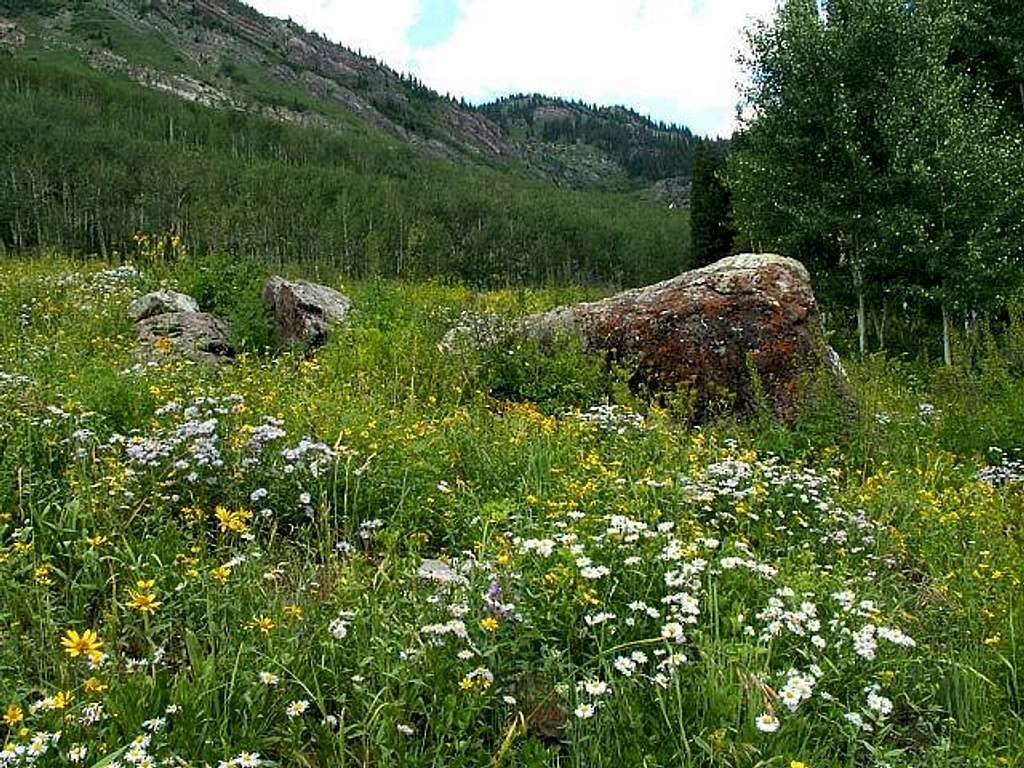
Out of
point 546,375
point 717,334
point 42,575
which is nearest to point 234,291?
point 546,375

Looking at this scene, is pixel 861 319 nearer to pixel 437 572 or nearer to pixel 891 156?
pixel 891 156

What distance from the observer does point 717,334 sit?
9.30m

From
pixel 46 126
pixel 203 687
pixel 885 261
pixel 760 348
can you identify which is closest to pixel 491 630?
pixel 203 687

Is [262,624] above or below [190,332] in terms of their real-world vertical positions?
below

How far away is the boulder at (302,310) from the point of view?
1090 cm

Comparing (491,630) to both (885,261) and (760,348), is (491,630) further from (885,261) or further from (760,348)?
(885,261)

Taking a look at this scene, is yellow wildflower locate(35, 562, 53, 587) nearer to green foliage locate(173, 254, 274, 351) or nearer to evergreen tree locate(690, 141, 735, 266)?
green foliage locate(173, 254, 274, 351)

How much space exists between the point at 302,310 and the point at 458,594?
343 inches

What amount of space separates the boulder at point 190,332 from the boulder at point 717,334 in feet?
9.62

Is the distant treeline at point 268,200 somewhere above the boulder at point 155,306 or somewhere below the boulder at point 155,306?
above

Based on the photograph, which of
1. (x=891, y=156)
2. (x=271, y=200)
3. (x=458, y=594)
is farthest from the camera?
(x=271, y=200)

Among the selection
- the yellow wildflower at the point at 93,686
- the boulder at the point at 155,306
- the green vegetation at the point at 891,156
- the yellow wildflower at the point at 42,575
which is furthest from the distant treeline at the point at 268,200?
the yellow wildflower at the point at 93,686

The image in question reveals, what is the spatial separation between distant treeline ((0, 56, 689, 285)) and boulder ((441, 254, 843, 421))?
110 feet

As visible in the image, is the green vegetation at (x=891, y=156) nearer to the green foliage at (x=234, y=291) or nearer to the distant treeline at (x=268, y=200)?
the green foliage at (x=234, y=291)
